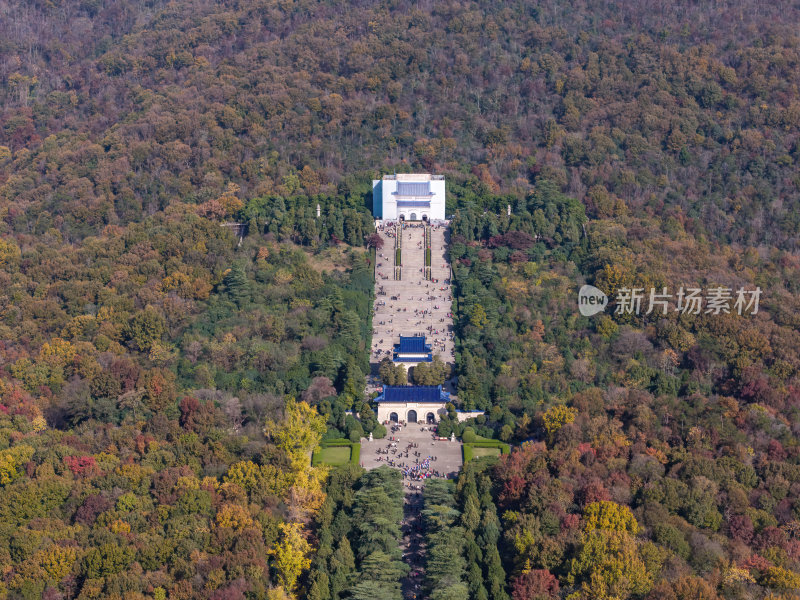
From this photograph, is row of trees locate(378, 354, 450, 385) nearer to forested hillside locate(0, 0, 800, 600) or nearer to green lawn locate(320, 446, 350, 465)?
forested hillside locate(0, 0, 800, 600)

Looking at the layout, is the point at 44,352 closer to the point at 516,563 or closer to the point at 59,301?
the point at 59,301

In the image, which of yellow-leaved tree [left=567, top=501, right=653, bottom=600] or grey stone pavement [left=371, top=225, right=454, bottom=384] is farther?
grey stone pavement [left=371, top=225, right=454, bottom=384]

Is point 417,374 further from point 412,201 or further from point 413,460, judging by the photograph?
point 412,201

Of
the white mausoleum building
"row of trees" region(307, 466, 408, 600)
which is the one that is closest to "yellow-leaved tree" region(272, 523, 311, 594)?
"row of trees" region(307, 466, 408, 600)

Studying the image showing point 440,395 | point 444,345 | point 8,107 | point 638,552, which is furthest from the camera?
point 8,107

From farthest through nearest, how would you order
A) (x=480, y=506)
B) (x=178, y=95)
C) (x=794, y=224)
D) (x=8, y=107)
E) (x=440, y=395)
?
(x=8, y=107) < (x=178, y=95) < (x=794, y=224) < (x=440, y=395) < (x=480, y=506)

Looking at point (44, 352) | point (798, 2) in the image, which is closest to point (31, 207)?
point (44, 352)

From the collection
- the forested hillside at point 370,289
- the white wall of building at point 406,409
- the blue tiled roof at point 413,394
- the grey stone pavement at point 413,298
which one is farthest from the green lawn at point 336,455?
the grey stone pavement at point 413,298
